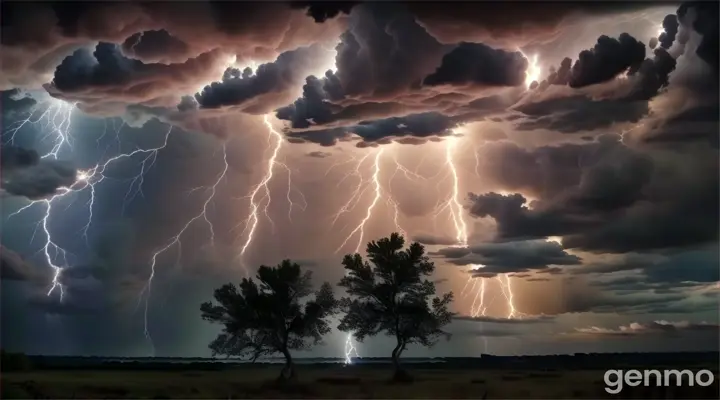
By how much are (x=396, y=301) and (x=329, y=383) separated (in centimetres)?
130

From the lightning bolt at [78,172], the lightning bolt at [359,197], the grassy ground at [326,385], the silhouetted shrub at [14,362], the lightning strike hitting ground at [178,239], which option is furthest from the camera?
the lightning bolt at [78,172]

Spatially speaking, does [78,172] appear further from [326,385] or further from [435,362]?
[435,362]

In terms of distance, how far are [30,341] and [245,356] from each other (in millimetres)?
2860

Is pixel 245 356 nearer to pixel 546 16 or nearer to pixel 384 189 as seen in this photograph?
pixel 384 189

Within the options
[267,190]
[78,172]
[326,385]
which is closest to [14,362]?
[78,172]

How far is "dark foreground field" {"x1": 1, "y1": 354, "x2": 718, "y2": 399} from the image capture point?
25.6 feet

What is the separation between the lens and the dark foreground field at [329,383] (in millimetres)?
7805

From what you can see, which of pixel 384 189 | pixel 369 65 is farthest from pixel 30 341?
pixel 369 65

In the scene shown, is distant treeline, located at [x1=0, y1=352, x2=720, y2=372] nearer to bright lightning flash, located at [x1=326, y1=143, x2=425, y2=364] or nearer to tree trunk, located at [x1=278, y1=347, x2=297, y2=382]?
tree trunk, located at [x1=278, y1=347, x2=297, y2=382]

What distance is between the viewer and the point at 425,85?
8.38 metres
